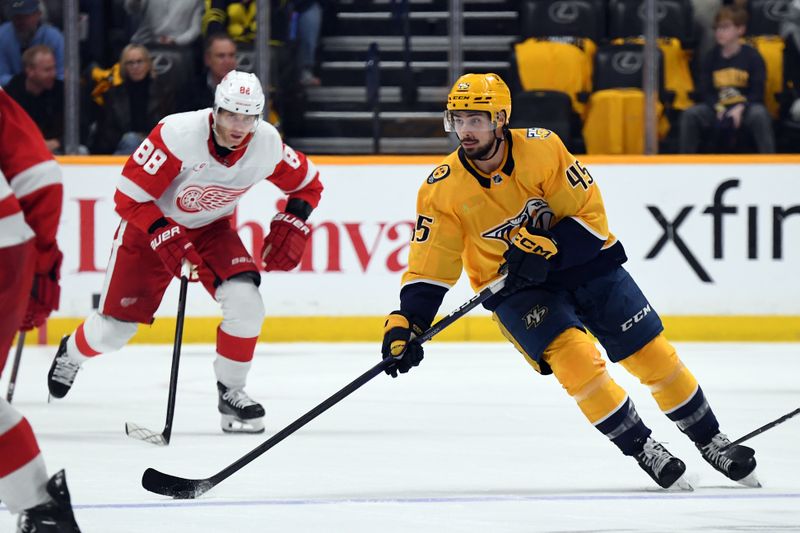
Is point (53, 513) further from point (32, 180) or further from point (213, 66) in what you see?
point (213, 66)

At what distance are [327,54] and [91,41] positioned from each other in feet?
3.91

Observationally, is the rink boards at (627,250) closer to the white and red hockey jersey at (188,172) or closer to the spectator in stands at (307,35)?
the spectator in stands at (307,35)

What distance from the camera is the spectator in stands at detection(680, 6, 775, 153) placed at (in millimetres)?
7609

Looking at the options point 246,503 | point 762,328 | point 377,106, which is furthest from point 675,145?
point 246,503

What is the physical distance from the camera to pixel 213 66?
752 cm

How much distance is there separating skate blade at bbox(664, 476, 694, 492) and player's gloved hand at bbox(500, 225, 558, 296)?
617mm

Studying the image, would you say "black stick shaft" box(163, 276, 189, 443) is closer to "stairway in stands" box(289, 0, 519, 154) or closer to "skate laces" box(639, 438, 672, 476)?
"skate laces" box(639, 438, 672, 476)

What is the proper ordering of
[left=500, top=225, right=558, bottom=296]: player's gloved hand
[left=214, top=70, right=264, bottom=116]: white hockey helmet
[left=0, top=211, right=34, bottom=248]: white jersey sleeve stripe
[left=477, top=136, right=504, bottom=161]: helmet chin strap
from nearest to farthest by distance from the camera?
[left=0, top=211, right=34, bottom=248]: white jersey sleeve stripe, [left=500, top=225, right=558, bottom=296]: player's gloved hand, [left=477, top=136, right=504, bottom=161]: helmet chin strap, [left=214, top=70, right=264, bottom=116]: white hockey helmet

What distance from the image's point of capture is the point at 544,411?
212 inches

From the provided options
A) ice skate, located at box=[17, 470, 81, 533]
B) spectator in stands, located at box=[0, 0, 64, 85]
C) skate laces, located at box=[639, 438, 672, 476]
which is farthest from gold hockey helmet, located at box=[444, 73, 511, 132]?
spectator in stands, located at box=[0, 0, 64, 85]

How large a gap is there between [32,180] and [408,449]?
6.74 ft

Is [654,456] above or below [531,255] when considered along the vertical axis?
below

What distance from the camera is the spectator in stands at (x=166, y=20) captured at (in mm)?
7609

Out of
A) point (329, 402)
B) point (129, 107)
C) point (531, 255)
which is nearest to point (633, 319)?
point (531, 255)
